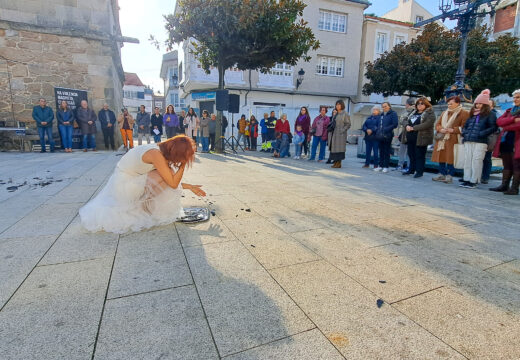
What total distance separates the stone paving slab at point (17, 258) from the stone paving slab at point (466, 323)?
2.44 m

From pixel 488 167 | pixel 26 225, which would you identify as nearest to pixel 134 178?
pixel 26 225

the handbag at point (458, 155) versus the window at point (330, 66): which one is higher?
the window at point (330, 66)

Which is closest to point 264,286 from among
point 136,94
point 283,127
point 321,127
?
point 321,127

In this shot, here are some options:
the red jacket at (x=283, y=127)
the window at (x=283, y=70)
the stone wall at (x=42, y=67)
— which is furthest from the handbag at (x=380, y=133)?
the window at (x=283, y=70)

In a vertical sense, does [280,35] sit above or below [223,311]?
above

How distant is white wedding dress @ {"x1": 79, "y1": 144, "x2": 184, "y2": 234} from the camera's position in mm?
2734

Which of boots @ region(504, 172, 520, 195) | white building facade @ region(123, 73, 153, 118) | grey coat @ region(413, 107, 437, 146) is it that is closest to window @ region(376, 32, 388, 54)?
grey coat @ region(413, 107, 437, 146)

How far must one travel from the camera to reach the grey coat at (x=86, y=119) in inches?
400

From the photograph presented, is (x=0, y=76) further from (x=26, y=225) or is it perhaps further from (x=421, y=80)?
(x=421, y=80)

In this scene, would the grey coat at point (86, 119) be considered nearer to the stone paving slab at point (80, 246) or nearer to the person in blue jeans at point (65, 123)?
the person in blue jeans at point (65, 123)

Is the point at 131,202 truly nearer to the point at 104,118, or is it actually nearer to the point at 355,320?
the point at 355,320

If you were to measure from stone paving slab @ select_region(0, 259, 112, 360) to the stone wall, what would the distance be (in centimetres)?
1099

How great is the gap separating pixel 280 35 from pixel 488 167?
6801 mm

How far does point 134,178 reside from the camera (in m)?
2.85
